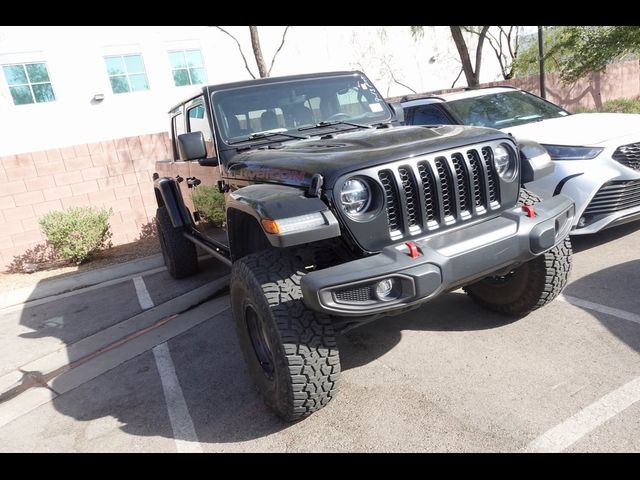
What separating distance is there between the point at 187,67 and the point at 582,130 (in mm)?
13887

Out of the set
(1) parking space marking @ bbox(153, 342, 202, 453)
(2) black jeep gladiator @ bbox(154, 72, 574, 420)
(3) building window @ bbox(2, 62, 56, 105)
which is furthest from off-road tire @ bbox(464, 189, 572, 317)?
(3) building window @ bbox(2, 62, 56, 105)

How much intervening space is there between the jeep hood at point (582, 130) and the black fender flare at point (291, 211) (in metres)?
3.18

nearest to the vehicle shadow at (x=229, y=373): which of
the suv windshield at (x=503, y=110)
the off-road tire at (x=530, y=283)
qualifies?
the off-road tire at (x=530, y=283)

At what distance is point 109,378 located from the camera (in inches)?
144

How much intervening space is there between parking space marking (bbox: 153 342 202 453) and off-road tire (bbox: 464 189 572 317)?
89.3 inches

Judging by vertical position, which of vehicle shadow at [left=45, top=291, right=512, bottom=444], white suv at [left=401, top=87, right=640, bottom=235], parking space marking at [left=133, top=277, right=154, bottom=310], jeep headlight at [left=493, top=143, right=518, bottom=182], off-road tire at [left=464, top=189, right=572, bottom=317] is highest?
jeep headlight at [left=493, top=143, right=518, bottom=182]

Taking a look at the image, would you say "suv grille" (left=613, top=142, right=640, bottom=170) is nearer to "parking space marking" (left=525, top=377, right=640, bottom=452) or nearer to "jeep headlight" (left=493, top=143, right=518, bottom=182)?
"jeep headlight" (left=493, top=143, right=518, bottom=182)

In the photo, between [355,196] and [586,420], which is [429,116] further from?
[586,420]

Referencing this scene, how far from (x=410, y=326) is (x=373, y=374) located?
72 cm

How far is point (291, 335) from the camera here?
2.40 metres

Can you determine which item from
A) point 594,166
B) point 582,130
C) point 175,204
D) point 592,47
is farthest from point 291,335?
point 592,47

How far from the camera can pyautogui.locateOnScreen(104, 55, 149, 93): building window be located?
1484 centimetres
